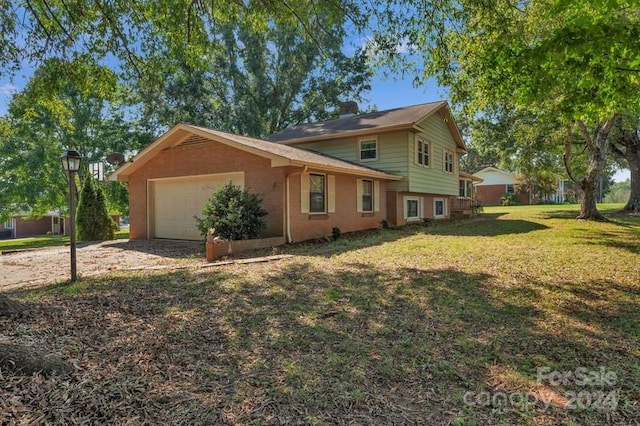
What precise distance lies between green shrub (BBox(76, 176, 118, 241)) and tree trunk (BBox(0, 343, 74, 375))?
13.7 meters

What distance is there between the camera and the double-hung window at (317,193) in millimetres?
12273

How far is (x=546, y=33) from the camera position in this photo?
30.5 feet

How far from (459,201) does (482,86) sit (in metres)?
16.7

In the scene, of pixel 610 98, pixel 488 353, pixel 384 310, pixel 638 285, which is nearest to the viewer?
pixel 488 353

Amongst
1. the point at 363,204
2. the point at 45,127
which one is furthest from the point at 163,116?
the point at 363,204

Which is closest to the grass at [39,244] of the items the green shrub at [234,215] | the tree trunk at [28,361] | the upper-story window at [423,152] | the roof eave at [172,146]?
the roof eave at [172,146]

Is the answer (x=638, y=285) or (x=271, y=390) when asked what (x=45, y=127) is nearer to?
(x=271, y=390)

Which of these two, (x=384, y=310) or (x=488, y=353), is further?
(x=384, y=310)

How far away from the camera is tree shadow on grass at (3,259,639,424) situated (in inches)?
105

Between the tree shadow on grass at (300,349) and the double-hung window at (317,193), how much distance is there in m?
6.44

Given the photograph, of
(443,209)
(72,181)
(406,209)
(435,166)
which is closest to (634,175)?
(443,209)

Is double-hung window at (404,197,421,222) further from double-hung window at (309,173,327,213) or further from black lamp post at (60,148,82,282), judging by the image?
black lamp post at (60,148,82,282)

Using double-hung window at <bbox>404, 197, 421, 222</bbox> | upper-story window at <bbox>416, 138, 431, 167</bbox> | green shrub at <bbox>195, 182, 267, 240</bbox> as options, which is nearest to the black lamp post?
green shrub at <bbox>195, 182, 267, 240</bbox>

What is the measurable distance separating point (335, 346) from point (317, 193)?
901 cm
